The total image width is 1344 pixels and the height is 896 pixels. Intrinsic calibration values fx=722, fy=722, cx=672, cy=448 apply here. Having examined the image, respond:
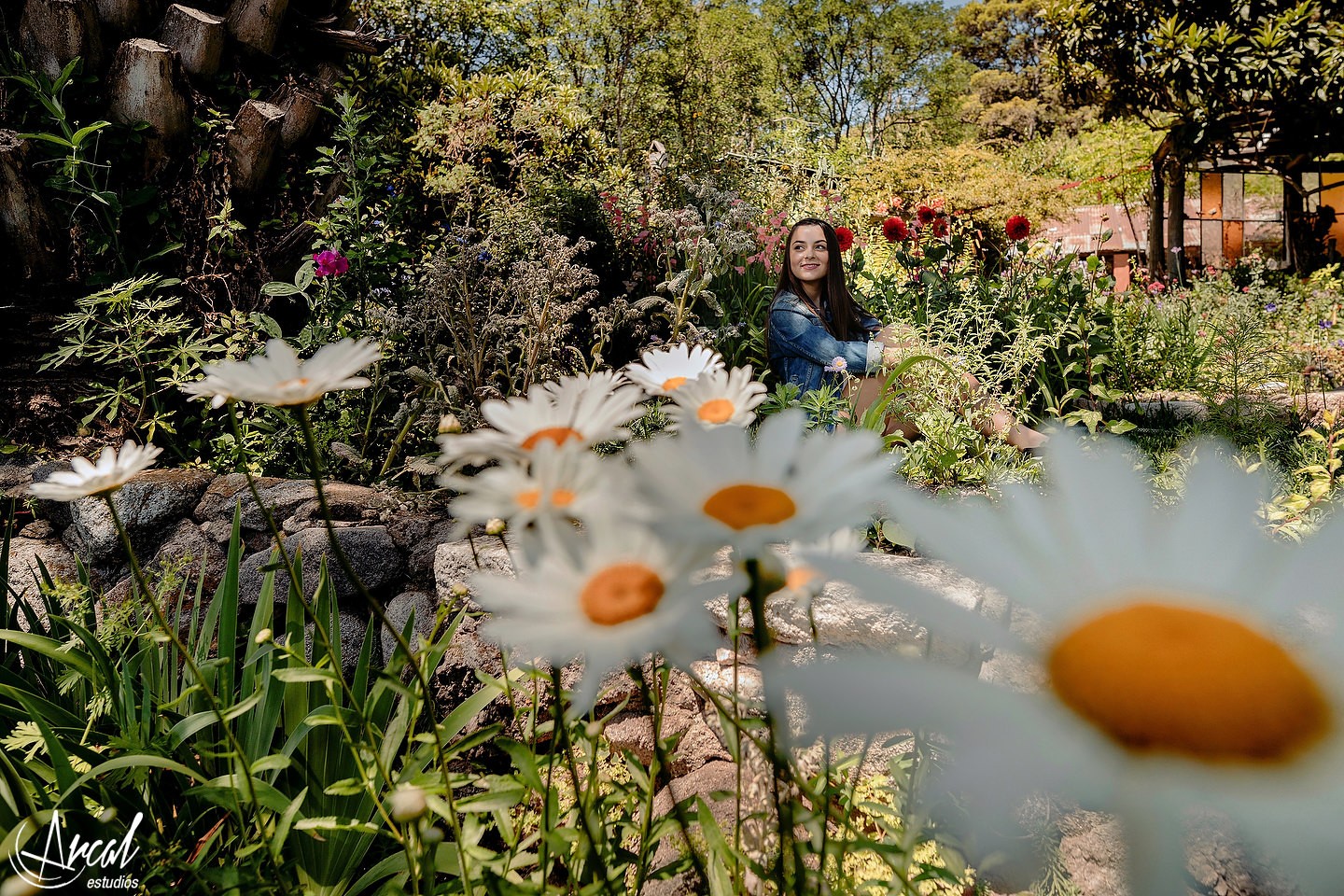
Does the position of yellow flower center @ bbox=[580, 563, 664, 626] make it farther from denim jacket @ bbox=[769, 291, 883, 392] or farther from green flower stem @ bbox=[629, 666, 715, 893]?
denim jacket @ bbox=[769, 291, 883, 392]

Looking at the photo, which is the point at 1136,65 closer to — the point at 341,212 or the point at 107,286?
the point at 341,212

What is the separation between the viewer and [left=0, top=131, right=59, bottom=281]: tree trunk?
119 inches

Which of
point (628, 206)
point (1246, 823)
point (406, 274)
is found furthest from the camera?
point (628, 206)

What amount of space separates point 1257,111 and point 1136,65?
1377 millimetres

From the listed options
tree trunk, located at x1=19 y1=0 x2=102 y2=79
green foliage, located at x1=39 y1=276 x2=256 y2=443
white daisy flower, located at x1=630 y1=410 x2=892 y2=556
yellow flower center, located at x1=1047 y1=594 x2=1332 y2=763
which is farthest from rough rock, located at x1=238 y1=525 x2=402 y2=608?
tree trunk, located at x1=19 y1=0 x2=102 y2=79

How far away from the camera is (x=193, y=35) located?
3371 millimetres

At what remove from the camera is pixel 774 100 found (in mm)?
12477

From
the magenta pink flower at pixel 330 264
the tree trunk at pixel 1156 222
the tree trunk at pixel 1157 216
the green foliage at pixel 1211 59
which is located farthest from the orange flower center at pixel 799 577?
the tree trunk at pixel 1156 222

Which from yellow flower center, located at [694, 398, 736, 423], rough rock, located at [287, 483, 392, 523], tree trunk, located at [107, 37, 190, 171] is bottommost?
rough rock, located at [287, 483, 392, 523]

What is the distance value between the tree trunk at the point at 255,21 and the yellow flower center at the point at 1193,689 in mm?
4495

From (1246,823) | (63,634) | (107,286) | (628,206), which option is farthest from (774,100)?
(1246,823)

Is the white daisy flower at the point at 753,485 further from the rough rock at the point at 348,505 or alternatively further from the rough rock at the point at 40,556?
the rough rock at the point at 40,556

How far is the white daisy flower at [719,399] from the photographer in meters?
0.53

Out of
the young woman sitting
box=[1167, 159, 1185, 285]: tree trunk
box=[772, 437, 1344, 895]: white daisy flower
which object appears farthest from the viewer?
box=[1167, 159, 1185, 285]: tree trunk
